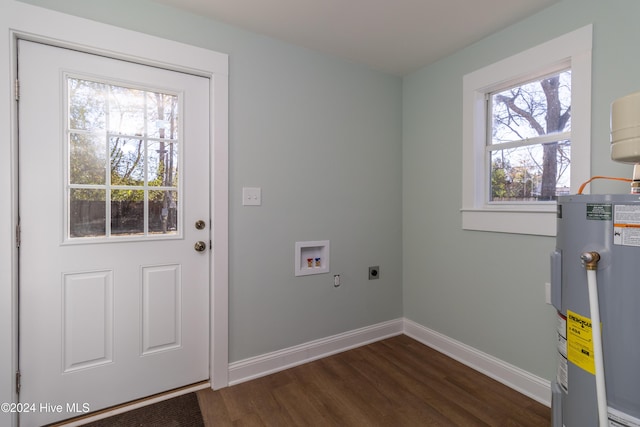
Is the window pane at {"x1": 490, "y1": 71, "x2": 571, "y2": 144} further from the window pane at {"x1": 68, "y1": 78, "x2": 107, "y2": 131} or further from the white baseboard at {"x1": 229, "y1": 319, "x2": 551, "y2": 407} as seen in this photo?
the window pane at {"x1": 68, "y1": 78, "x2": 107, "y2": 131}

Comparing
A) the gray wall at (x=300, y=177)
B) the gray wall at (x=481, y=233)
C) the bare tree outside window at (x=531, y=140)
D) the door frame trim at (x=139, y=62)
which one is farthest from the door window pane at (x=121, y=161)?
the bare tree outside window at (x=531, y=140)

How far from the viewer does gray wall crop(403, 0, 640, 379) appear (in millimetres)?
1581

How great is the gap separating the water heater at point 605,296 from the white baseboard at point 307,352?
1571 millimetres

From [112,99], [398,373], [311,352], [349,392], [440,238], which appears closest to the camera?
[112,99]

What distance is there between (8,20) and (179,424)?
2164 mm

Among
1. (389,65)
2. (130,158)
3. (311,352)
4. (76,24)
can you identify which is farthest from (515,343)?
(76,24)

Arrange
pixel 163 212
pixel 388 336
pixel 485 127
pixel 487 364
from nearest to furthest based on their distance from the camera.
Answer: pixel 163 212
pixel 487 364
pixel 485 127
pixel 388 336

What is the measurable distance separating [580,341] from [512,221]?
1084 millimetres

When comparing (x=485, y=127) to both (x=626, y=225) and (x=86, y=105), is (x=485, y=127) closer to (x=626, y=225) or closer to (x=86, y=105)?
(x=626, y=225)

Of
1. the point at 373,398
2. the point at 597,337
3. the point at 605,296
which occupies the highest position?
the point at 605,296

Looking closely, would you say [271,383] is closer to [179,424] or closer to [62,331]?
[179,424]

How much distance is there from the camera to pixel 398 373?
84.4 inches

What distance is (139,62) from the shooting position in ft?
5.80

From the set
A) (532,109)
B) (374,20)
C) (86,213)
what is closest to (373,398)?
(86,213)
